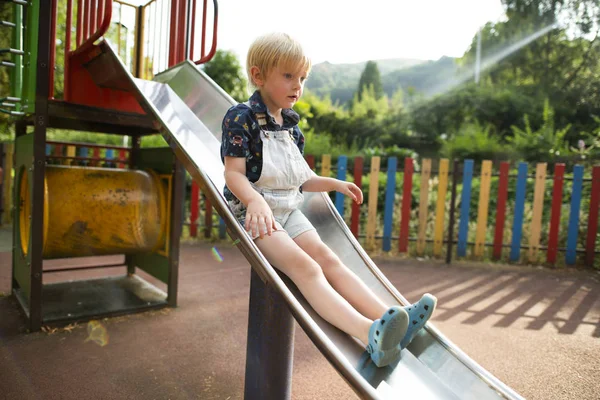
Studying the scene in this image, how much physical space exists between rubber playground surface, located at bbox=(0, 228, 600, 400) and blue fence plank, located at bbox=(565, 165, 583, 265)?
3.53ft

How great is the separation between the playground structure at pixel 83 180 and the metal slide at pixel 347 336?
55cm

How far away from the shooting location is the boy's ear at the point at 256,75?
6.26 ft

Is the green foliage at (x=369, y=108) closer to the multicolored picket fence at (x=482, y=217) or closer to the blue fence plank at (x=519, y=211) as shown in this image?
the multicolored picket fence at (x=482, y=217)

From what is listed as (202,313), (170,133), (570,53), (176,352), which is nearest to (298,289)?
(170,133)

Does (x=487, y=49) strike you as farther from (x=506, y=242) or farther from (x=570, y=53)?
(x=506, y=242)

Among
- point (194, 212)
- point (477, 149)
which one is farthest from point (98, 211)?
point (477, 149)

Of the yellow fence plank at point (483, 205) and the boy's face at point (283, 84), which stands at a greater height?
the boy's face at point (283, 84)

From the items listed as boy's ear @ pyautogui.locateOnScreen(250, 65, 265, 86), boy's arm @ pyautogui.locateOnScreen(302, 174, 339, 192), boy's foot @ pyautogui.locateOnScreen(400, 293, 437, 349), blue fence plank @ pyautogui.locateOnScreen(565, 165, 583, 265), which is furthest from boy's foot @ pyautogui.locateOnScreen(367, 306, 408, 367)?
blue fence plank @ pyautogui.locateOnScreen(565, 165, 583, 265)

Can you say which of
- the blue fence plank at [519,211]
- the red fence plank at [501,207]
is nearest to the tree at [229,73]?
the red fence plank at [501,207]

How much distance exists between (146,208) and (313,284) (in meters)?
2.44

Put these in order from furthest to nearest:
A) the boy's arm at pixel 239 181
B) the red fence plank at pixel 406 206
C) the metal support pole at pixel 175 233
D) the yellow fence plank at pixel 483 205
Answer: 1. the red fence plank at pixel 406 206
2. the yellow fence plank at pixel 483 205
3. the metal support pole at pixel 175 233
4. the boy's arm at pixel 239 181

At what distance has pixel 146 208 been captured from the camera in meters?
3.73

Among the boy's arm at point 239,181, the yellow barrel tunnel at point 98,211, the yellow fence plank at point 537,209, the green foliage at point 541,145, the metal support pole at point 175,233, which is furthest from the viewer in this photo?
the green foliage at point 541,145

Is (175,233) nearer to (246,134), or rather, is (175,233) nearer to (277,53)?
(246,134)
